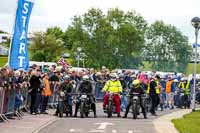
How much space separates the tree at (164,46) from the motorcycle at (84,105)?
1834 inches

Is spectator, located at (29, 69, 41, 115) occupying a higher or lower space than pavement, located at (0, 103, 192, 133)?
higher

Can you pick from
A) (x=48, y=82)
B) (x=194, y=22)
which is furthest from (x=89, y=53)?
(x=48, y=82)

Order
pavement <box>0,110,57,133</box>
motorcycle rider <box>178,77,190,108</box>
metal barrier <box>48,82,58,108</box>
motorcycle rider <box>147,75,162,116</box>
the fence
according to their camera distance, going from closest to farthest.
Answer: pavement <box>0,110,57,133</box>, the fence, metal barrier <box>48,82,58,108</box>, motorcycle rider <box>147,75,162,116</box>, motorcycle rider <box>178,77,190,108</box>

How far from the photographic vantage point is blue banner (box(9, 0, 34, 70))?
23219mm

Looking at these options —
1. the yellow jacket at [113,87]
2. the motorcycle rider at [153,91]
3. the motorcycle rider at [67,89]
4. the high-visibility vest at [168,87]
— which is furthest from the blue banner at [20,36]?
the high-visibility vest at [168,87]

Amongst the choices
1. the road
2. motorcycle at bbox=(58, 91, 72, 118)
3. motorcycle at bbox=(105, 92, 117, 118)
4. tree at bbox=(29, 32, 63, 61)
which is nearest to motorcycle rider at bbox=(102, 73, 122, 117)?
motorcycle at bbox=(105, 92, 117, 118)

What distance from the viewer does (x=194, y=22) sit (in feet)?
112

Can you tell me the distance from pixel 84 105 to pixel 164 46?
211 ft

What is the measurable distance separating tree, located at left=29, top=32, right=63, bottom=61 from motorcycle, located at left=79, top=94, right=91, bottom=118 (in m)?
71.4

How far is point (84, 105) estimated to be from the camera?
27.9 metres

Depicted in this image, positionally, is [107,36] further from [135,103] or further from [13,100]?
[13,100]

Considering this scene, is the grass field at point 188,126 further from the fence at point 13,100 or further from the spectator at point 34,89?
the fence at point 13,100

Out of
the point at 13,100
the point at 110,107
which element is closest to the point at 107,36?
the point at 110,107

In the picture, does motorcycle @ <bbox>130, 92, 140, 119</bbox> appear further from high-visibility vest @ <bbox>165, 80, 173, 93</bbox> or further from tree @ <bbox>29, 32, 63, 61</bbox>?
tree @ <bbox>29, 32, 63, 61</bbox>
